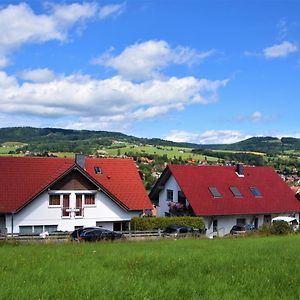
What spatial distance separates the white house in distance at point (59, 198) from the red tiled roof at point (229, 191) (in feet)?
21.1

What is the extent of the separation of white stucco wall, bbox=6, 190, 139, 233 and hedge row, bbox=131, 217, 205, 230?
2.25 m

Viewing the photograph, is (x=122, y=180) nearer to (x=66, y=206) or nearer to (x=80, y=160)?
(x=80, y=160)

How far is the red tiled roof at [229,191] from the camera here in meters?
52.1

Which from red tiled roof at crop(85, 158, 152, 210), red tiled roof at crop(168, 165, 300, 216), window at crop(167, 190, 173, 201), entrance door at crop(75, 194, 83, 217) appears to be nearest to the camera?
entrance door at crop(75, 194, 83, 217)

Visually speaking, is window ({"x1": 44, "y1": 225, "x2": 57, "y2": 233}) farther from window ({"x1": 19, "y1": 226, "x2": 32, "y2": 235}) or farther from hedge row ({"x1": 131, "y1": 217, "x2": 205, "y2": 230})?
hedge row ({"x1": 131, "y1": 217, "x2": 205, "y2": 230})

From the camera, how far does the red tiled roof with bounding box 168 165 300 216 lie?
52062 mm

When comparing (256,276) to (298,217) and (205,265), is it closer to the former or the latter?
(205,265)

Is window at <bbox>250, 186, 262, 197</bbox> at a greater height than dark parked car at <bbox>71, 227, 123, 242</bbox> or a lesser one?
greater

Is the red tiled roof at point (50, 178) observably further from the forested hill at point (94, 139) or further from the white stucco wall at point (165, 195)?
the forested hill at point (94, 139)

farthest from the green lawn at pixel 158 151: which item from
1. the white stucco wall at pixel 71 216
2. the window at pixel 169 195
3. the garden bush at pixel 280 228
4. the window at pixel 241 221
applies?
the garden bush at pixel 280 228

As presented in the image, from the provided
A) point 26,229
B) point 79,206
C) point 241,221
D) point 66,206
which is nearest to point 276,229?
point 241,221

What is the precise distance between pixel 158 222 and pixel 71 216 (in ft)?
26.8

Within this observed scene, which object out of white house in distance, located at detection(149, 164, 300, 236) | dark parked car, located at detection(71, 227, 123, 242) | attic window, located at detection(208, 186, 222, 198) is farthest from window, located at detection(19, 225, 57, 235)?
attic window, located at detection(208, 186, 222, 198)

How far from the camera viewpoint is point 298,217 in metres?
59.4
